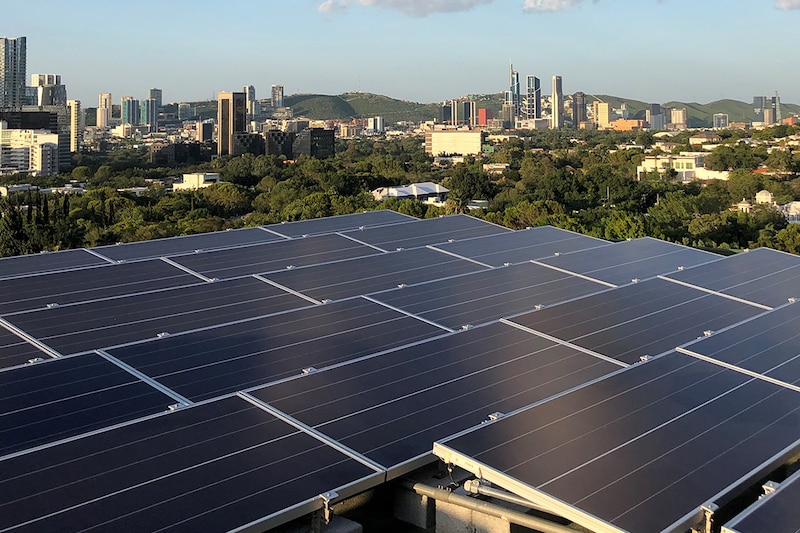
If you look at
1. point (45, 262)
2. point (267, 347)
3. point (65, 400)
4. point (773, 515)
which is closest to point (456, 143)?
point (45, 262)

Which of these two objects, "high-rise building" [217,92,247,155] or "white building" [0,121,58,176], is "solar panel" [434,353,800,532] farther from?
"high-rise building" [217,92,247,155]

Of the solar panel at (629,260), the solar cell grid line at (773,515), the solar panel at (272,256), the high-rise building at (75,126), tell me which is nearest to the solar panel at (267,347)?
the solar panel at (272,256)

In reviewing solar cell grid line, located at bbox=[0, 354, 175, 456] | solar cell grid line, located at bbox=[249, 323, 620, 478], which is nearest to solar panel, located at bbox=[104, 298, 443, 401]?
solar cell grid line, located at bbox=[0, 354, 175, 456]

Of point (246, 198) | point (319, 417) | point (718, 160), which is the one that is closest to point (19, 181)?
point (246, 198)

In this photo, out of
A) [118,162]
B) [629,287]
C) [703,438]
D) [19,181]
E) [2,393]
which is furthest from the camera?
[118,162]

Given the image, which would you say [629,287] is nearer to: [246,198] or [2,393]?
[2,393]
